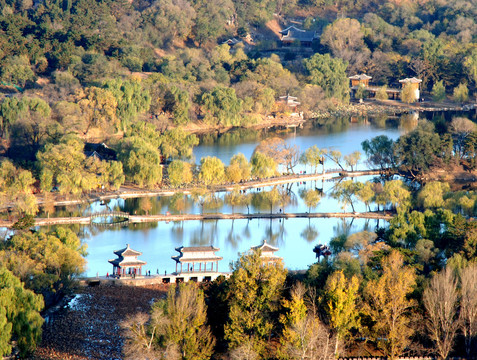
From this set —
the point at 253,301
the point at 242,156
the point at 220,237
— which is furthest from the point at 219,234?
the point at 253,301

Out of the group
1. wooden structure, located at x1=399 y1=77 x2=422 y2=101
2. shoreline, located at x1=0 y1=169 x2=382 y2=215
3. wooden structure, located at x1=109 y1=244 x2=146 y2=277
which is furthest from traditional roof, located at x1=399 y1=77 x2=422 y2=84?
wooden structure, located at x1=109 y1=244 x2=146 y2=277

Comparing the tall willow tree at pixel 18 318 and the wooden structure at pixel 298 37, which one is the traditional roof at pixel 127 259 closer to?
the tall willow tree at pixel 18 318

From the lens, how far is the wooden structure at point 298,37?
8212cm

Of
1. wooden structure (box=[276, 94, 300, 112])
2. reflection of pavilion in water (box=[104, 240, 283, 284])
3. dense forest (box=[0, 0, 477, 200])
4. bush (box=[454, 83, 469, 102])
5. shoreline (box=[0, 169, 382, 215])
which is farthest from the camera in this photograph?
bush (box=[454, 83, 469, 102])

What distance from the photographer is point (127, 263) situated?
109 ft

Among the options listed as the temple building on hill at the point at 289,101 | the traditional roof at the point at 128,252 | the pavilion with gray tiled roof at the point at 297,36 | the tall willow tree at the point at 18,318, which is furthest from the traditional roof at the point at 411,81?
the tall willow tree at the point at 18,318

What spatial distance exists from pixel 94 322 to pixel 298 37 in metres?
57.9

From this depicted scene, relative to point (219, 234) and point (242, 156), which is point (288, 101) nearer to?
point (242, 156)

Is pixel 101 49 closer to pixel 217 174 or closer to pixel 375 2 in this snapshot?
pixel 217 174

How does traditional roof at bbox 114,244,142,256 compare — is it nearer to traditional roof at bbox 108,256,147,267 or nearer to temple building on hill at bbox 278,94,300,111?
traditional roof at bbox 108,256,147,267

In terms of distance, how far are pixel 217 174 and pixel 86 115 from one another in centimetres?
1432

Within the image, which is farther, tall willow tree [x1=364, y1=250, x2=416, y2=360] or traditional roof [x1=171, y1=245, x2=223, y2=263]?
traditional roof [x1=171, y1=245, x2=223, y2=263]

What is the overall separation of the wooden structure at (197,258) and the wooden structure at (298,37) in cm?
5100

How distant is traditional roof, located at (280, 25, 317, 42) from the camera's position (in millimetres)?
82375
